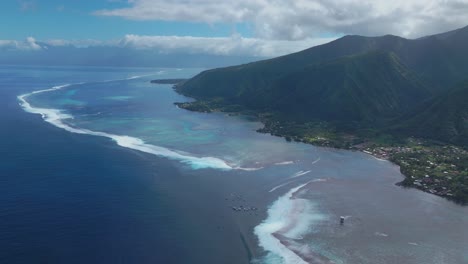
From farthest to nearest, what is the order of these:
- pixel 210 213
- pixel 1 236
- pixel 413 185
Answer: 1. pixel 413 185
2. pixel 210 213
3. pixel 1 236

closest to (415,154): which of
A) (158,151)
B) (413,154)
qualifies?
(413,154)

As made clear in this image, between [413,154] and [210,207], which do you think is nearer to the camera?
[210,207]

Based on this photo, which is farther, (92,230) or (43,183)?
(43,183)

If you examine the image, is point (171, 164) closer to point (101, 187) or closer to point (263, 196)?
point (101, 187)

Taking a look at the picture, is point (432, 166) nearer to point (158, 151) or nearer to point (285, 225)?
point (285, 225)

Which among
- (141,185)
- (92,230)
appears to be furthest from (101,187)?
(92,230)

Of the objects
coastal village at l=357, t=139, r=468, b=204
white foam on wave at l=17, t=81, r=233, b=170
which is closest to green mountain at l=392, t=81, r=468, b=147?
coastal village at l=357, t=139, r=468, b=204

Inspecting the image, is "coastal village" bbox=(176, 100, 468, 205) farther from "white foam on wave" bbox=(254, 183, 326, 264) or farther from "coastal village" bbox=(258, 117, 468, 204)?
"white foam on wave" bbox=(254, 183, 326, 264)
